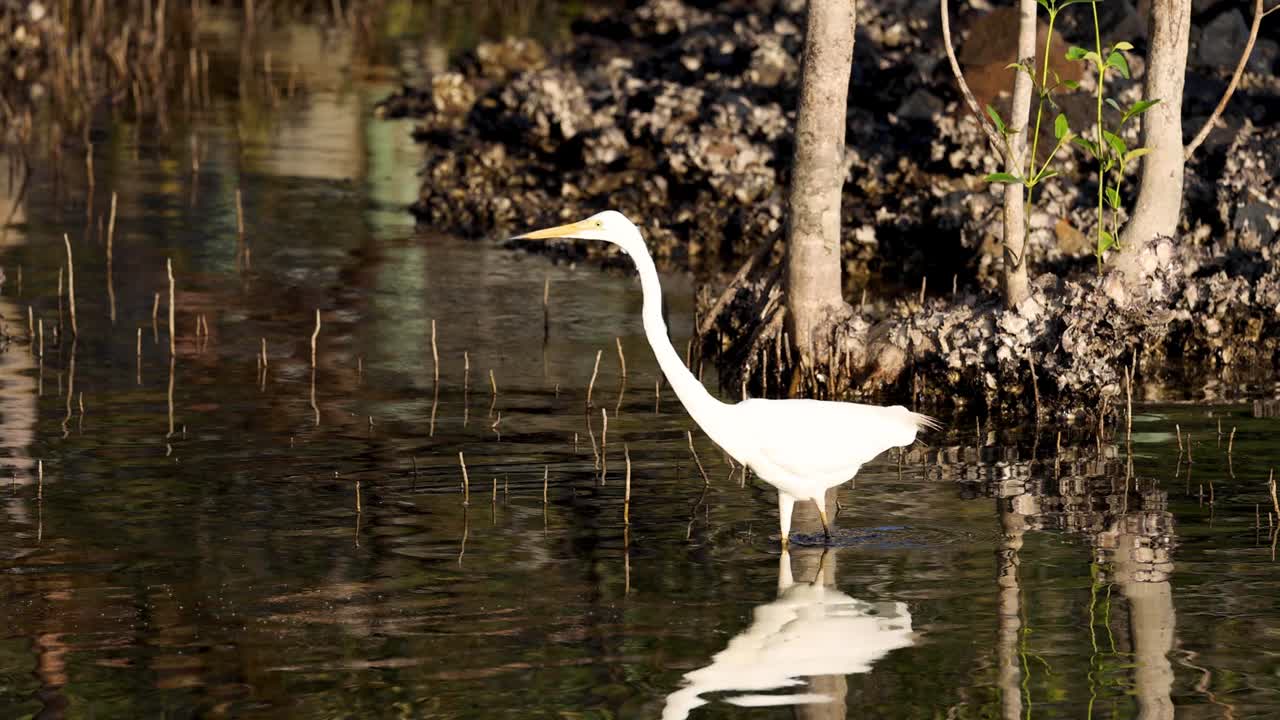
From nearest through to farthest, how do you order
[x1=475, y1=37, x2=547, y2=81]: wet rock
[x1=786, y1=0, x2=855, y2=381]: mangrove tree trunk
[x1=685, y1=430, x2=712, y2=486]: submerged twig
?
1. [x1=685, y1=430, x2=712, y2=486]: submerged twig
2. [x1=786, y1=0, x2=855, y2=381]: mangrove tree trunk
3. [x1=475, y1=37, x2=547, y2=81]: wet rock

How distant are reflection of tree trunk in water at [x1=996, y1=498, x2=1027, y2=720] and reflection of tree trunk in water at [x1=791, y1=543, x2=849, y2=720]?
2.39 ft

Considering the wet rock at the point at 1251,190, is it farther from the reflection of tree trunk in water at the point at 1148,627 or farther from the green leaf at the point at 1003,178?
the reflection of tree trunk in water at the point at 1148,627

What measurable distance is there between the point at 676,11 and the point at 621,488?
90.7ft

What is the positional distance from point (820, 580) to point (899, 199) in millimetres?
12407

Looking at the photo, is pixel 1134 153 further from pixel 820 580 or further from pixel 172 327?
pixel 172 327

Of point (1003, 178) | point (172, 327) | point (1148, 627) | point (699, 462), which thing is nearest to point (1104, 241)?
point (1003, 178)

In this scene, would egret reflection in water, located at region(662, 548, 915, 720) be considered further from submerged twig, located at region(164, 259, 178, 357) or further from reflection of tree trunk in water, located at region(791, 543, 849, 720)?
submerged twig, located at region(164, 259, 178, 357)

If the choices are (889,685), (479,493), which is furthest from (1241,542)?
(479,493)

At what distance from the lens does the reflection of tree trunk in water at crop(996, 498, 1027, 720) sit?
31.2 feet

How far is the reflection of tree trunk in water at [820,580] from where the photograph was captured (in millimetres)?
9312

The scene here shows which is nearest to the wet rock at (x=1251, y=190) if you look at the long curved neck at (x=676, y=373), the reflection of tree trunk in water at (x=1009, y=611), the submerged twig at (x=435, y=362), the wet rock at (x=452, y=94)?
the reflection of tree trunk in water at (x=1009, y=611)


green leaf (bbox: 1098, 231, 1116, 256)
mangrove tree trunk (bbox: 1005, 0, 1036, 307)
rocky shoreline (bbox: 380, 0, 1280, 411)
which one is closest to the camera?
mangrove tree trunk (bbox: 1005, 0, 1036, 307)

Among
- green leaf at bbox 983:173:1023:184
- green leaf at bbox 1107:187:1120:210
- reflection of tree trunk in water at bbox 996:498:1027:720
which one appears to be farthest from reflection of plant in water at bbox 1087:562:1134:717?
green leaf at bbox 1107:187:1120:210

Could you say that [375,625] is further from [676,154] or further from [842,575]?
[676,154]
